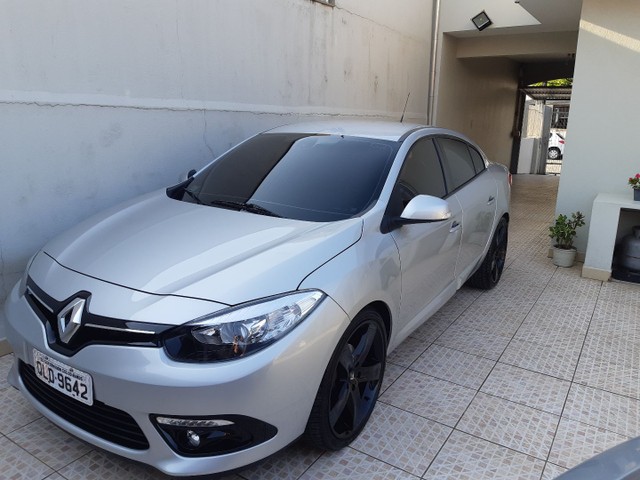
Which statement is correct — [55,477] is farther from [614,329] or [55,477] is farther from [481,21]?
[481,21]

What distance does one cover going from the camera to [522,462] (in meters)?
2.30

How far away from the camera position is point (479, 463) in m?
2.29

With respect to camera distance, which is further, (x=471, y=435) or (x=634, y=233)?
(x=634, y=233)

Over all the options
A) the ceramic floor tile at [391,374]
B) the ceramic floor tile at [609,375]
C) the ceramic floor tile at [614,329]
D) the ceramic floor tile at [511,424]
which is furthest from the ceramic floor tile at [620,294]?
the ceramic floor tile at [391,374]

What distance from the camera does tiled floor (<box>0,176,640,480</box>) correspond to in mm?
2223

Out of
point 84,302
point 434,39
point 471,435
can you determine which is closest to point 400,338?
point 471,435

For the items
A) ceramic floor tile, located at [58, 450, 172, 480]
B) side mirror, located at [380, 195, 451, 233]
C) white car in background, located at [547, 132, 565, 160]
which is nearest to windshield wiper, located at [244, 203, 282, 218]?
side mirror, located at [380, 195, 451, 233]

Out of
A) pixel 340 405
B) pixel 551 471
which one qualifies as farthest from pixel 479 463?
pixel 340 405

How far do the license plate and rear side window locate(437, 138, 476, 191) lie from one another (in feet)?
8.27

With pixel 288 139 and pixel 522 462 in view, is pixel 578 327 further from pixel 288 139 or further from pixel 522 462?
pixel 288 139

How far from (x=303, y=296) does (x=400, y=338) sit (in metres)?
1.06

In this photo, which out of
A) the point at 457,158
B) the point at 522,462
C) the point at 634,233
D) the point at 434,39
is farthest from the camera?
the point at 434,39

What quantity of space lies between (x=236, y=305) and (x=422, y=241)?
1.35m

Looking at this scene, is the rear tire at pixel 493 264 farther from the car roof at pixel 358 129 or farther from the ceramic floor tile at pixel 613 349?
the car roof at pixel 358 129
